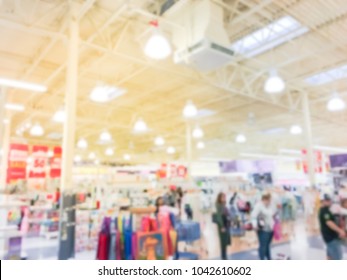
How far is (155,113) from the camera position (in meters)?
12.7

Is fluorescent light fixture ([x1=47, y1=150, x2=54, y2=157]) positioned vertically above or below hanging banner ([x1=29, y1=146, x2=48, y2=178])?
above

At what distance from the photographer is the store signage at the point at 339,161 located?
8.77 meters

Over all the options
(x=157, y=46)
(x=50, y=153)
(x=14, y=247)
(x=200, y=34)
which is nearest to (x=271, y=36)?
(x=200, y=34)

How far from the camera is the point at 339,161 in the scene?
8.92 metres

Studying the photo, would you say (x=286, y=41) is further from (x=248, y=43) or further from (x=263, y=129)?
(x=263, y=129)

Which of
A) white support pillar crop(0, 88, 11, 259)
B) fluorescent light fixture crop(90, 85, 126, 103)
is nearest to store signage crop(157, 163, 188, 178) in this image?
fluorescent light fixture crop(90, 85, 126, 103)

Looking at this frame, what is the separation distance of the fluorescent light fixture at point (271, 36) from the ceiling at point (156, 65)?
0.18 m

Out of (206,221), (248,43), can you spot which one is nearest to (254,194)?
(206,221)

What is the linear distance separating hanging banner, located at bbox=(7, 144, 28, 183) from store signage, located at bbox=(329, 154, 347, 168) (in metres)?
10.0

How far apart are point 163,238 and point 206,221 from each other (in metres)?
6.36

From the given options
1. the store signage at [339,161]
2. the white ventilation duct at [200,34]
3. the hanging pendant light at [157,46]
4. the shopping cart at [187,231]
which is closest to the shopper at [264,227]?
the shopping cart at [187,231]

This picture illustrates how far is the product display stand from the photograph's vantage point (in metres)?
4.78

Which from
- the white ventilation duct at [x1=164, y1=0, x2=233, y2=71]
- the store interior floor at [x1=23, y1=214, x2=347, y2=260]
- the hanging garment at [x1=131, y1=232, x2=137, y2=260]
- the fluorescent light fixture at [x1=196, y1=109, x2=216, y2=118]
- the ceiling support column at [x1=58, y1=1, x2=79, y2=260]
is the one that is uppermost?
the fluorescent light fixture at [x1=196, y1=109, x2=216, y2=118]

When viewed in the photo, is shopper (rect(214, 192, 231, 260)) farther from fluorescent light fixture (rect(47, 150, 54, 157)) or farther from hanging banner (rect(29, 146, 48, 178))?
fluorescent light fixture (rect(47, 150, 54, 157))
